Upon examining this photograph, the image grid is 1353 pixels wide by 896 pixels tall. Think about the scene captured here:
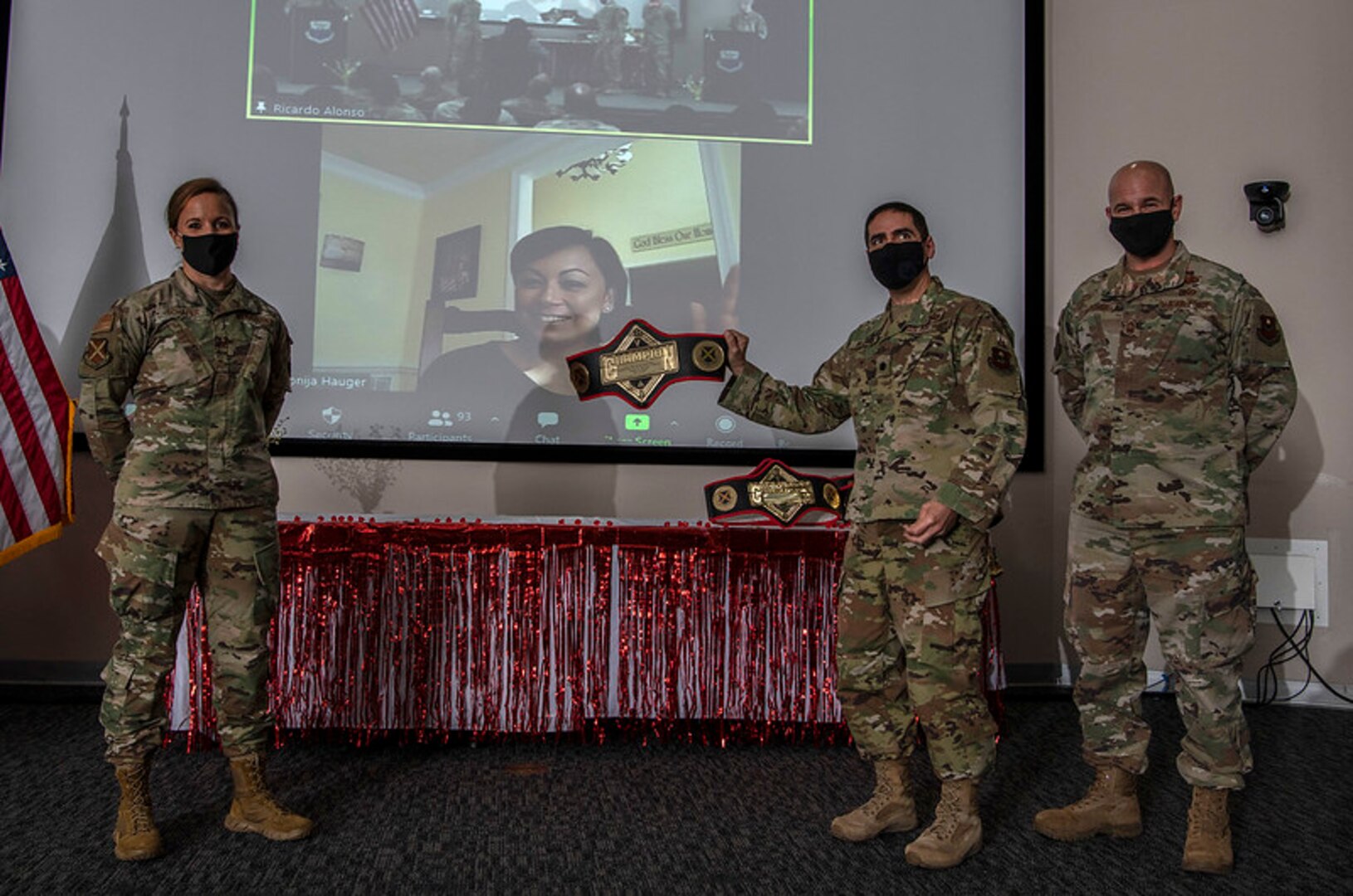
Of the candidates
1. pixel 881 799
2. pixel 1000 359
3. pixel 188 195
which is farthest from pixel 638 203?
pixel 881 799

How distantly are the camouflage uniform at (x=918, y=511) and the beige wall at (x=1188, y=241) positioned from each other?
145 cm

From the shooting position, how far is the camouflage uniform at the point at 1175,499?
79.5 inches

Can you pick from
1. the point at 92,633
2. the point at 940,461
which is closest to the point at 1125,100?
the point at 940,461

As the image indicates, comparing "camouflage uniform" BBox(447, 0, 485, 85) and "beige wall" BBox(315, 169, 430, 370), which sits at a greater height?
"camouflage uniform" BBox(447, 0, 485, 85)

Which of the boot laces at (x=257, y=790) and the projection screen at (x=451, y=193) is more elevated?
the projection screen at (x=451, y=193)

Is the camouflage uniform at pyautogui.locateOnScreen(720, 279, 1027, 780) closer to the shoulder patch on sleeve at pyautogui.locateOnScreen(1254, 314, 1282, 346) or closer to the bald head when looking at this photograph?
the bald head

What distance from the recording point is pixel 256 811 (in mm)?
2127

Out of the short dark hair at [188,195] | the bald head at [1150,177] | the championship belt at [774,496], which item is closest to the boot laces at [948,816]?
the championship belt at [774,496]

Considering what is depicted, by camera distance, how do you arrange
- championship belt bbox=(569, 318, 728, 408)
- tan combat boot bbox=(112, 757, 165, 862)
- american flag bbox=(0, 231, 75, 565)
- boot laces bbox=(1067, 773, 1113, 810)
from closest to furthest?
tan combat boot bbox=(112, 757, 165, 862) → boot laces bbox=(1067, 773, 1113, 810) → championship belt bbox=(569, 318, 728, 408) → american flag bbox=(0, 231, 75, 565)

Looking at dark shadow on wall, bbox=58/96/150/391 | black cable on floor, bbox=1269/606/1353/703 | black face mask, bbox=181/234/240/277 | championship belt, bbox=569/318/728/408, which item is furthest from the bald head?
dark shadow on wall, bbox=58/96/150/391

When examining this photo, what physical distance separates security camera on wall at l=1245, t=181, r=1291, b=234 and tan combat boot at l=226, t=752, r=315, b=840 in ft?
12.3

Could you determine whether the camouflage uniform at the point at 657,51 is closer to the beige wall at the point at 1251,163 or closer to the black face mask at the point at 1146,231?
the beige wall at the point at 1251,163

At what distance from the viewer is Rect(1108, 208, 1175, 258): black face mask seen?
2.11 meters

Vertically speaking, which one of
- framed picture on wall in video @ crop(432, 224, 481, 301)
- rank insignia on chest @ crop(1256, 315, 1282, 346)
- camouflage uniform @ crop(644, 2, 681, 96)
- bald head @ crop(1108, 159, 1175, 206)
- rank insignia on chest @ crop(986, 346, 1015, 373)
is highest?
camouflage uniform @ crop(644, 2, 681, 96)
